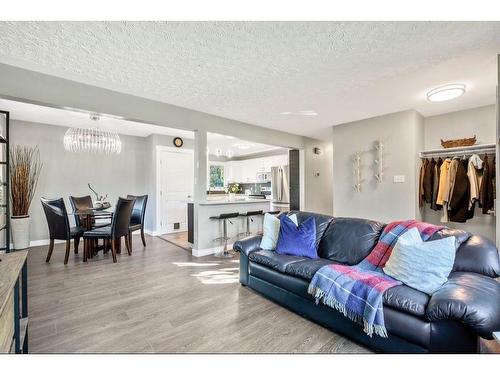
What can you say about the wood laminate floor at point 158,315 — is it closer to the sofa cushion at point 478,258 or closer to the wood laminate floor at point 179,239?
the sofa cushion at point 478,258

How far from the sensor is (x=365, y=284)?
171cm

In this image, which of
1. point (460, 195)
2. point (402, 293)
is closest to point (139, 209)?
point (402, 293)

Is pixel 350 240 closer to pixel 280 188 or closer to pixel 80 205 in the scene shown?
pixel 280 188

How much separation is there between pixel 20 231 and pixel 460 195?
700 centimetres

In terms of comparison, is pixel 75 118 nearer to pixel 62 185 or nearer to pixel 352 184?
pixel 62 185

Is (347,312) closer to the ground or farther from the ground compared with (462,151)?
closer to the ground

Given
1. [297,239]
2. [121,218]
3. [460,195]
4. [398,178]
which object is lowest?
[297,239]

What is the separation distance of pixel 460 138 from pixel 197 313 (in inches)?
186

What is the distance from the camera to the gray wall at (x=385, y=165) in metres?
3.86

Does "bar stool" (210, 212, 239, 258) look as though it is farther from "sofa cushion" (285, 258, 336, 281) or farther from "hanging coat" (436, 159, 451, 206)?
"hanging coat" (436, 159, 451, 206)

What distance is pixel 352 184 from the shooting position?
4543mm

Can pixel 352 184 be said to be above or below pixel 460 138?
below

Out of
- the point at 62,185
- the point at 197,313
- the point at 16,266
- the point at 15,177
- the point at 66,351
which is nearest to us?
the point at 16,266

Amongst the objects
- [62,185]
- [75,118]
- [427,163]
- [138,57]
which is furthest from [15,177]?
[427,163]
